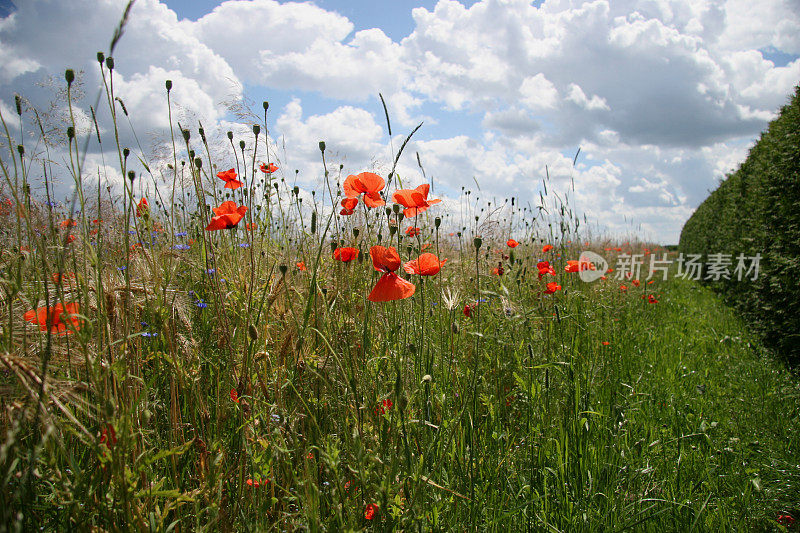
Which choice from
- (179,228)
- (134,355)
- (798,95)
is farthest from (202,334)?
(798,95)

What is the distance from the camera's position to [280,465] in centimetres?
139

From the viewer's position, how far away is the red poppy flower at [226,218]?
1.65 meters

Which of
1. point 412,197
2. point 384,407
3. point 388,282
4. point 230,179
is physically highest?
point 230,179

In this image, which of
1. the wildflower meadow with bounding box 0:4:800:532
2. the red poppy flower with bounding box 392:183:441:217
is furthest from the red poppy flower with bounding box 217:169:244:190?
the red poppy flower with bounding box 392:183:441:217

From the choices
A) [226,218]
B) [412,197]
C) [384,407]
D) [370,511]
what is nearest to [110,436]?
[370,511]

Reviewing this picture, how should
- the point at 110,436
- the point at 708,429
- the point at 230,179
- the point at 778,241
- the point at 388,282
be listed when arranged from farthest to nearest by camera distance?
the point at 778,241
the point at 708,429
the point at 230,179
the point at 388,282
the point at 110,436

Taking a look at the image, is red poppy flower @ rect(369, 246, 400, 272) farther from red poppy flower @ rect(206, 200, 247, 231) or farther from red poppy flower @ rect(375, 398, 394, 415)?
red poppy flower @ rect(206, 200, 247, 231)

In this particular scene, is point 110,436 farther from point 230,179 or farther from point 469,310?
point 469,310

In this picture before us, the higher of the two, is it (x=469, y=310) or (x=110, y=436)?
(x=469, y=310)

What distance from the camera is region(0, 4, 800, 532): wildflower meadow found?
102 centimetres

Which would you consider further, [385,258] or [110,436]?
[385,258]

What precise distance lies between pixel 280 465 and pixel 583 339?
2.36 metres

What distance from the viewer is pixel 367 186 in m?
1.67

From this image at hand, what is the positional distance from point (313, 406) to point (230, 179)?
1284 millimetres
